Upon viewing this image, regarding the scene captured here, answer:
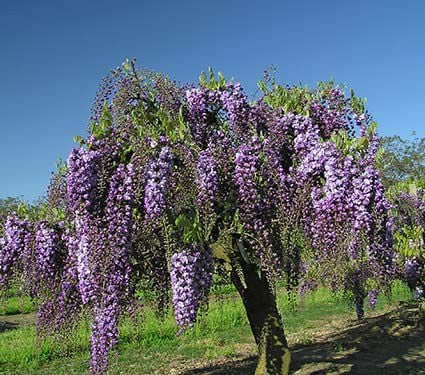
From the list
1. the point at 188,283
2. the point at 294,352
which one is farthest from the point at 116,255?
the point at 294,352

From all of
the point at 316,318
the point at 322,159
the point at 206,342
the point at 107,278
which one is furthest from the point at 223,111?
the point at 316,318

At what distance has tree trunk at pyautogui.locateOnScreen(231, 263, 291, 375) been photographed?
7.39 m

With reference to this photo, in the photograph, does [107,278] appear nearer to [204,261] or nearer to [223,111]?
[204,261]

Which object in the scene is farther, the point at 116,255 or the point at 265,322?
the point at 265,322

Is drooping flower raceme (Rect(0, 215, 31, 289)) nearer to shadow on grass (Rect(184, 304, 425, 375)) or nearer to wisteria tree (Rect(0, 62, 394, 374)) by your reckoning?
wisteria tree (Rect(0, 62, 394, 374))

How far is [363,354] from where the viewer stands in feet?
36.0

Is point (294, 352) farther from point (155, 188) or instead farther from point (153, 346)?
point (155, 188)

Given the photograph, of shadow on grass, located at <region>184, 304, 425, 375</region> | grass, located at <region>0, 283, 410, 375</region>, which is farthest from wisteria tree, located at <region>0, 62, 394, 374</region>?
grass, located at <region>0, 283, 410, 375</region>

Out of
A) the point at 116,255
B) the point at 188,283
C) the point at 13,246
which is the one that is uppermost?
the point at 13,246

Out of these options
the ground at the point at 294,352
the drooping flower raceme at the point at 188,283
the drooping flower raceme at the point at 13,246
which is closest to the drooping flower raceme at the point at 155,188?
the drooping flower raceme at the point at 188,283

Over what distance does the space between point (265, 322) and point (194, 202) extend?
3029 millimetres

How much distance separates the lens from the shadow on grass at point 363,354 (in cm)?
964

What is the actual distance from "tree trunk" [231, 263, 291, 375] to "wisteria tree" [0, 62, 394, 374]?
529 millimetres

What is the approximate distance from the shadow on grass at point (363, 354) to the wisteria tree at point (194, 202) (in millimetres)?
3859
